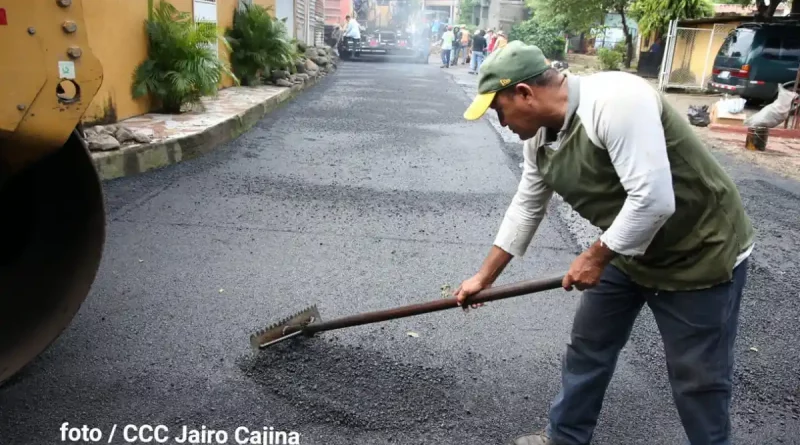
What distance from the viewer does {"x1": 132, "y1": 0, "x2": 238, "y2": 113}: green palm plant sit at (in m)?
8.48

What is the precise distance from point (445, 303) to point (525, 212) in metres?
0.54

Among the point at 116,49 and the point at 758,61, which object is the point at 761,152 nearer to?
the point at 758,61

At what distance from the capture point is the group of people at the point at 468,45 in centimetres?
2475

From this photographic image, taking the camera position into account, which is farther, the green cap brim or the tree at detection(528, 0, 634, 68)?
the tree at detection(528, 0, 634, 68)

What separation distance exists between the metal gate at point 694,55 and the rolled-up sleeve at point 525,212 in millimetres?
18511

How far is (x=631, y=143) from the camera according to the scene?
1852mm

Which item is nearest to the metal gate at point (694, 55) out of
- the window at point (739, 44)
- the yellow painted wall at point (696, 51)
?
the yellow painted wall at point (696, 51)

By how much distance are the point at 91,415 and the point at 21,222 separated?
3.16ft

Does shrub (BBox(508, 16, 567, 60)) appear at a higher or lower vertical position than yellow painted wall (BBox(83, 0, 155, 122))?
higher

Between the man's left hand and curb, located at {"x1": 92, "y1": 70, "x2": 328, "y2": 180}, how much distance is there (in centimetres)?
398

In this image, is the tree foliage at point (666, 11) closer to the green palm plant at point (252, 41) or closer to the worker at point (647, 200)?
the green palm plant at point (252, 41)

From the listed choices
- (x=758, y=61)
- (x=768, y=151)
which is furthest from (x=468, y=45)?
(x=768, y=151)

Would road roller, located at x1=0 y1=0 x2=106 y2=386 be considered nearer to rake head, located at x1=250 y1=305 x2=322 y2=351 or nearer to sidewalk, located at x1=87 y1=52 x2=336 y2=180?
rake head, located at x1=250 y1=305 x2=322 y2=351

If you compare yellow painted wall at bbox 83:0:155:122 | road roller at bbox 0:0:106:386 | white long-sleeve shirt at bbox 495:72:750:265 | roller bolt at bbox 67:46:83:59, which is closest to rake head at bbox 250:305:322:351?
road roller at bbox 0:0:106:386
